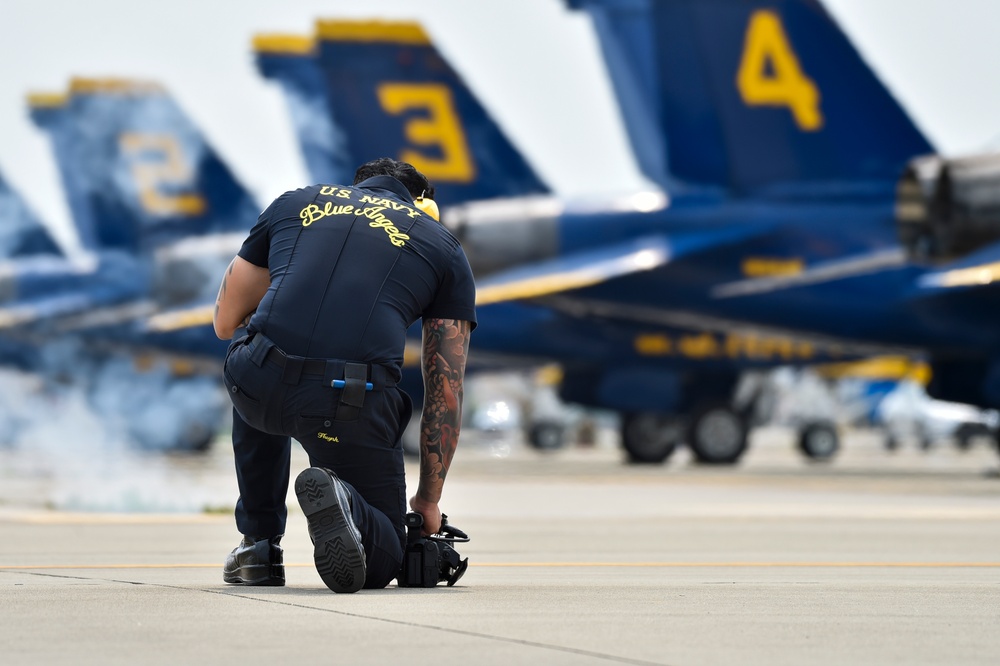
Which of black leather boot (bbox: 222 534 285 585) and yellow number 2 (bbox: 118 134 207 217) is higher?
yellow number 2 (bbox: 118 134 207 217)

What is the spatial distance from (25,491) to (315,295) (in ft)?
34.0

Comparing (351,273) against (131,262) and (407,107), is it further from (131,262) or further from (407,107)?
(131,262)

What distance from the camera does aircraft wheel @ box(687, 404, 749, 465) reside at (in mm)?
26719

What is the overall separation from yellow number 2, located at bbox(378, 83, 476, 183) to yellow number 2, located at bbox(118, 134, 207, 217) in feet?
24.2

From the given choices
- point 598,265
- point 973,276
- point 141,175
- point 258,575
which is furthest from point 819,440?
point 258,575

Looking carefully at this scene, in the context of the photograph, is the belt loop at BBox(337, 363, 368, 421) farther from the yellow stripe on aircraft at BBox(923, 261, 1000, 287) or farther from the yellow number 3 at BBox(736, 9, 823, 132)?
the yellow number 3 at BBox(736, 9, 823, 132)

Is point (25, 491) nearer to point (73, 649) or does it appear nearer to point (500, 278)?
point (500, 278)

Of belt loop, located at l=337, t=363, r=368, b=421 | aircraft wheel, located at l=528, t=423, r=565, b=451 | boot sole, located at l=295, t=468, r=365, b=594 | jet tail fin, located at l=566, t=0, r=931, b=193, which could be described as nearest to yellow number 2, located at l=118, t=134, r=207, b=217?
aircraft wheel, located at l=528, t=423, r=565, b=451

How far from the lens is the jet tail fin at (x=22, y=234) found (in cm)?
3906

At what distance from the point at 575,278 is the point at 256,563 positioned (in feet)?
57.3

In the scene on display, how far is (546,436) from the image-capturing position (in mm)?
43562

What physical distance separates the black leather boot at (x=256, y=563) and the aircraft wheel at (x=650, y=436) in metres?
22.4

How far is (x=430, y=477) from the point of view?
227 inches

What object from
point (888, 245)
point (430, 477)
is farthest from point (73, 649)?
point (888, 245)
